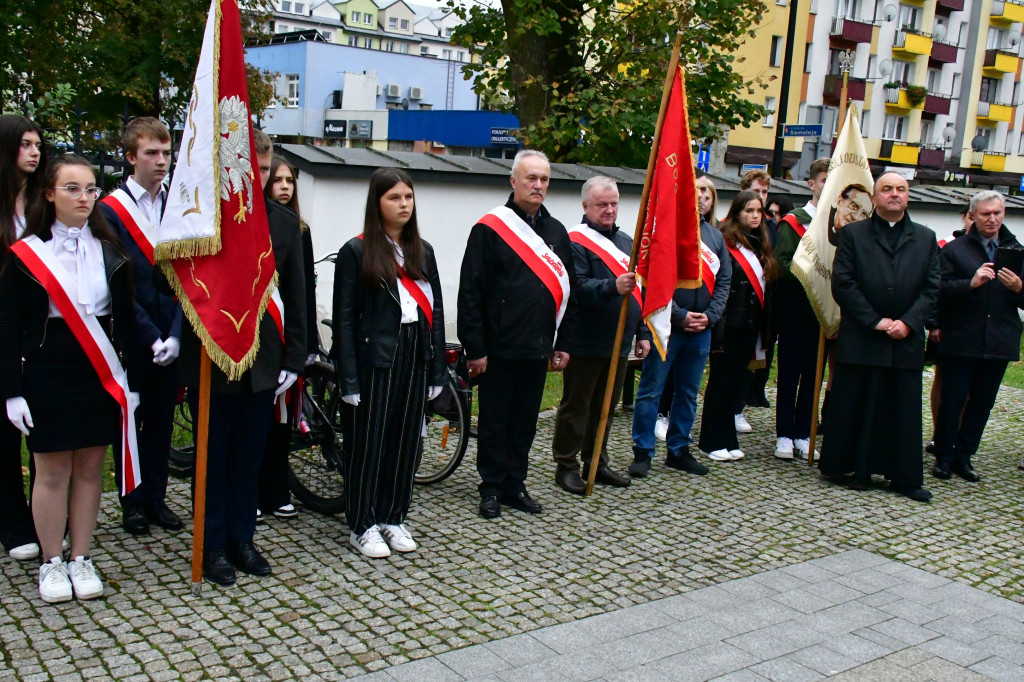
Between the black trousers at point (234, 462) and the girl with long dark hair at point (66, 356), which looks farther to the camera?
the black trousers at point (234, 462)

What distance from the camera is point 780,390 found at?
8086mm

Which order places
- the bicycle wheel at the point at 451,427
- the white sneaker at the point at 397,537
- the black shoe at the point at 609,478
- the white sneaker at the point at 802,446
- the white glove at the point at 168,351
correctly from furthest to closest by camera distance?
1. the white sneaker at the point at 802,446
2. the black shoe at the point at 609,478
3. the bicycle wheel at the point at 451,427
4. the white sneaker at the point at 397,537
5. the white glove at the point at 168,351

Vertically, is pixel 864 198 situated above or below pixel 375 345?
above

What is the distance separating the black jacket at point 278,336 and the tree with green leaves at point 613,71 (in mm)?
9676

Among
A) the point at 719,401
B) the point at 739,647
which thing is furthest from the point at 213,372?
the point at 719,401

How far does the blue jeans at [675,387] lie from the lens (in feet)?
23.8

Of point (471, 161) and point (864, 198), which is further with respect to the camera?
point (471, 161)

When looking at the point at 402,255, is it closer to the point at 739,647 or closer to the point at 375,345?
the point at 375,345

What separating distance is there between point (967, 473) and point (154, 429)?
574 cm

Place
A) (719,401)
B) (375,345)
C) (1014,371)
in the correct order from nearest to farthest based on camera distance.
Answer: (375,345) → (719,401) → (1014,371)

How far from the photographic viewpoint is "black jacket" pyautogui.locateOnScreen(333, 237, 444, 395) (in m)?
5.25

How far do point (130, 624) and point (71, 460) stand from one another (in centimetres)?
78

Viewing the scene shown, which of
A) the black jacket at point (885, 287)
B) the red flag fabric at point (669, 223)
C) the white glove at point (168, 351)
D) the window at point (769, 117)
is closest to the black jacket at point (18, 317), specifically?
the white glove at point (168, 351)

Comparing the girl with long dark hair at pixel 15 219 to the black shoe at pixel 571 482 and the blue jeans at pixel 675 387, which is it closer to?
the black shoe at pixel 571 482
